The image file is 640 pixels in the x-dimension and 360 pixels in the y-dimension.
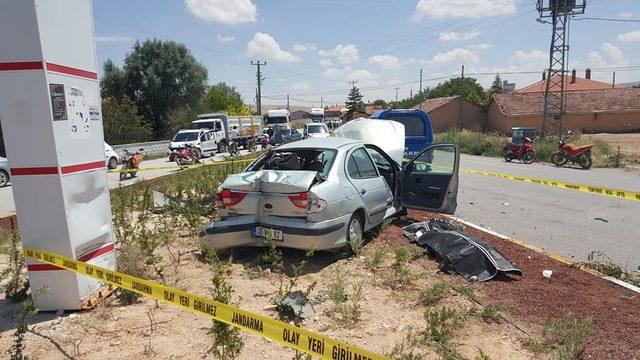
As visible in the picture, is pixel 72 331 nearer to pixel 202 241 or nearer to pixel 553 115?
pixel 202 241

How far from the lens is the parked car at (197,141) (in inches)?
977

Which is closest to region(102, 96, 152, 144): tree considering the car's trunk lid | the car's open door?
the car's open door

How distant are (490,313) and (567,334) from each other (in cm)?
65

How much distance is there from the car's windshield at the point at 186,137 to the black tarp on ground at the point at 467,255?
72.6 feet

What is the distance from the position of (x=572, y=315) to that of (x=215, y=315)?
3.30m

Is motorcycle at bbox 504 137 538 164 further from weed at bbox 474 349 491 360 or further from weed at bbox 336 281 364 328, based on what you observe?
weed at bbox 474 349 491 360

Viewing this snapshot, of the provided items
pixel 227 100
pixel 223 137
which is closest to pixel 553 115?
pixel 223 137

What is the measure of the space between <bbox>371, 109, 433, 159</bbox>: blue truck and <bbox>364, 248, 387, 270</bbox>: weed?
663cm

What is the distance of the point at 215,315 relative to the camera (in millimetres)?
2990

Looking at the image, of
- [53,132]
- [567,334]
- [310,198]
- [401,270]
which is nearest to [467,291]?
[401,270]

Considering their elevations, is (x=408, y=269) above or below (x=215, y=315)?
below

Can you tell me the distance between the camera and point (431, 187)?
7129 millimetres

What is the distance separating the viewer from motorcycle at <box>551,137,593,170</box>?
19.0 metres

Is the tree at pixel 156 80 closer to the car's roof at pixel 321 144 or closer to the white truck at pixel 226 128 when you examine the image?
the white truck at pixel 226 128
